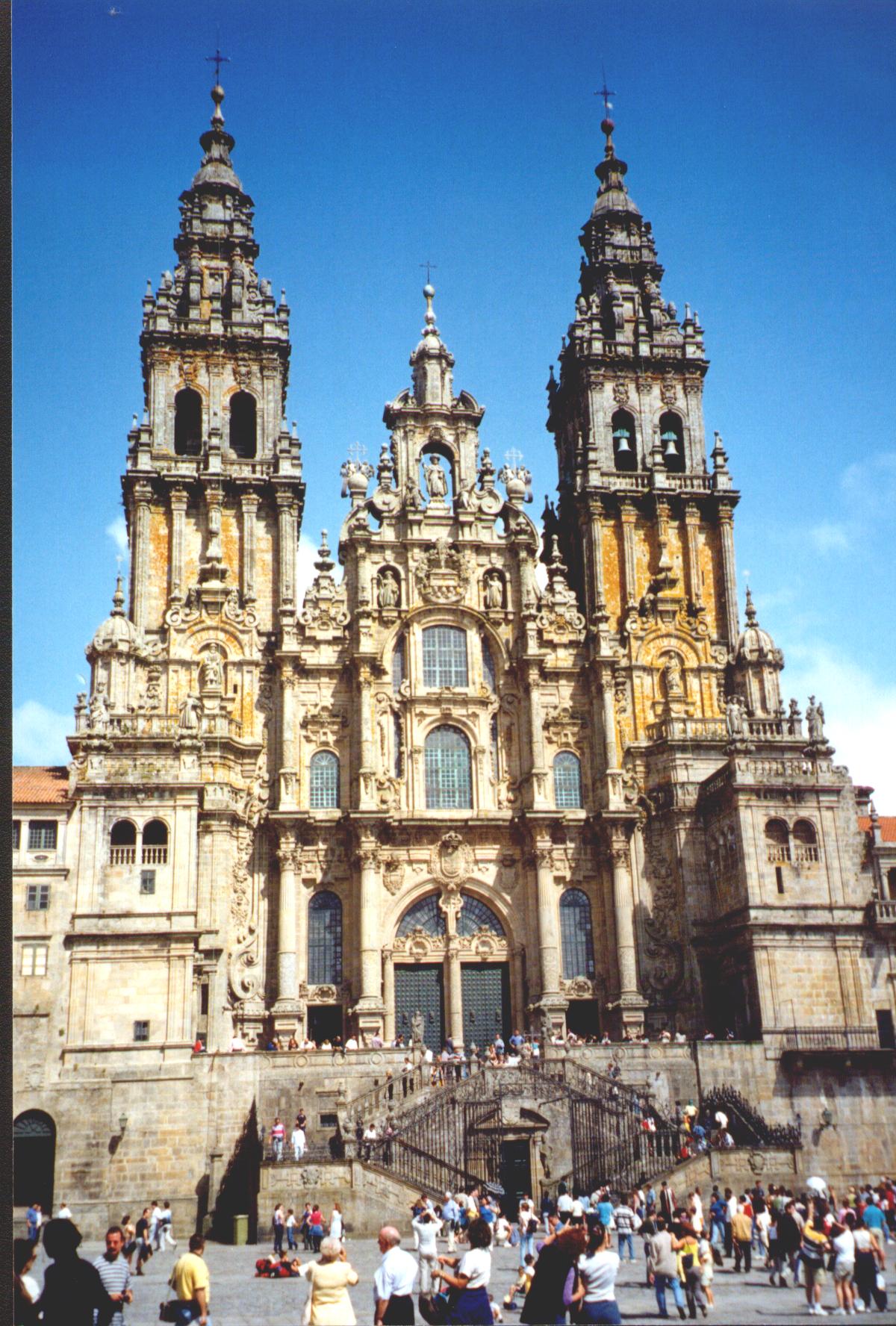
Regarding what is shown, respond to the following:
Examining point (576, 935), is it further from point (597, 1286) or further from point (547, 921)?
point (597, 1286)

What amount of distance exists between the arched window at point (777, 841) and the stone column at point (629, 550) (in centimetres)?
1031

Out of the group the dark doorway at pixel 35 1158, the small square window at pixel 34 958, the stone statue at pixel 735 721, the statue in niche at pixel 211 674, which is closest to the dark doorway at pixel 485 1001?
the stone statue at pixel 735 721

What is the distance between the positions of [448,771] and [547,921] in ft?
19.9

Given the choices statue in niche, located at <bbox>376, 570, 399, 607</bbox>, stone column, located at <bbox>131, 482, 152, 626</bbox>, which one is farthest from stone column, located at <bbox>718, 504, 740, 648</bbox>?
stone column, located at <bbox>131, 482, 152, 626</bbox>

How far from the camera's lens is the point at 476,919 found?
154 ft

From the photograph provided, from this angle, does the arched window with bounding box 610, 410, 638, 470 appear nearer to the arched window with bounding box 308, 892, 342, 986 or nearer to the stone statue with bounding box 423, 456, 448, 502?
the stone statue with bounding box 423, 456, 448, 502

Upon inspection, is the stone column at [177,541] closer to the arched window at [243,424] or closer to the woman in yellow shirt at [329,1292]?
the arched window at [243,424]

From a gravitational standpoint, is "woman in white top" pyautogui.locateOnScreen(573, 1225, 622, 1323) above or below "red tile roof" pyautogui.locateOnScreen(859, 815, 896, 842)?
below

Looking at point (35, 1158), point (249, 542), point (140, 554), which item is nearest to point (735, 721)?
point (249, 542)

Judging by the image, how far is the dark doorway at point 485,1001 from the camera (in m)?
45.7

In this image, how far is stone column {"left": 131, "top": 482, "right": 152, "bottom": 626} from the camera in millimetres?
47562

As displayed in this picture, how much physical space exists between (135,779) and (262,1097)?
A: 31.3ft

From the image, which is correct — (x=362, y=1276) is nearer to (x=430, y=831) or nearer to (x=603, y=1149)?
(x=603, y=1149)

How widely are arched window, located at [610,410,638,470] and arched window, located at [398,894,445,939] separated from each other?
18603mm
